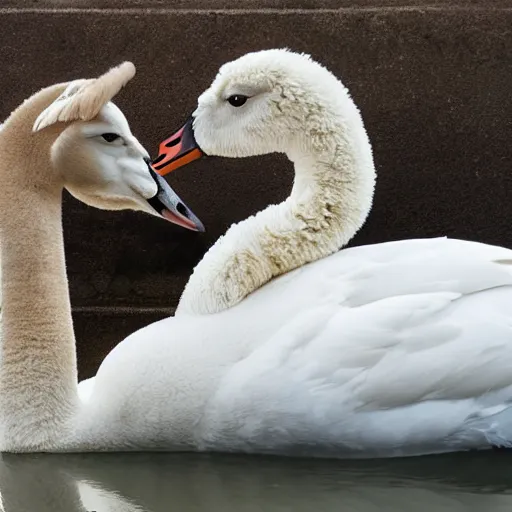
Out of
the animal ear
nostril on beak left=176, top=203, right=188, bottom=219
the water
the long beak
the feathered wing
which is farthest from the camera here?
the long beak

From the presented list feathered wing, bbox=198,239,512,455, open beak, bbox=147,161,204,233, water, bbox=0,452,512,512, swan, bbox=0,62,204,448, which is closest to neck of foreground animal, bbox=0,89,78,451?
swan, bbox=0,62,204,448

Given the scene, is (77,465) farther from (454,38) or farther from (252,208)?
(454,38)

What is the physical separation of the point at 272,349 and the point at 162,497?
1.58 feet

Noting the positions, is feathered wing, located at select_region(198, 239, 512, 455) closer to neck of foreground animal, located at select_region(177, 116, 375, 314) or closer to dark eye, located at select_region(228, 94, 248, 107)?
neck of foreground animal, located at select_region(177, 116, 375, 314)

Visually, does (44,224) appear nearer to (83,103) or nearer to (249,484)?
(83,103)

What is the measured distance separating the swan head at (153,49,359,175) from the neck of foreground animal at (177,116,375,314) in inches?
1.9

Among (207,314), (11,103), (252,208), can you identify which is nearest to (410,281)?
(207,314)

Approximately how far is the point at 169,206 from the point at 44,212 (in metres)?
0.35

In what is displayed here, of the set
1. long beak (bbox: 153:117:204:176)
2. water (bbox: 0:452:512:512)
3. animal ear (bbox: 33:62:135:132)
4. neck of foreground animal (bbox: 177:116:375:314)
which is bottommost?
water (bbox: 0:452:512:512)

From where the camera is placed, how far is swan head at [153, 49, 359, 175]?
3.20 meters

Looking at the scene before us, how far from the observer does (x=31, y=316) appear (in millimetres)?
3191

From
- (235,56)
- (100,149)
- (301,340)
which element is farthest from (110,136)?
(235,56)

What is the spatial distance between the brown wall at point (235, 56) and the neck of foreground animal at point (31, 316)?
1.17 m

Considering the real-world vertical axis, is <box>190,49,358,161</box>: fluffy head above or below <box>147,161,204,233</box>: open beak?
above
